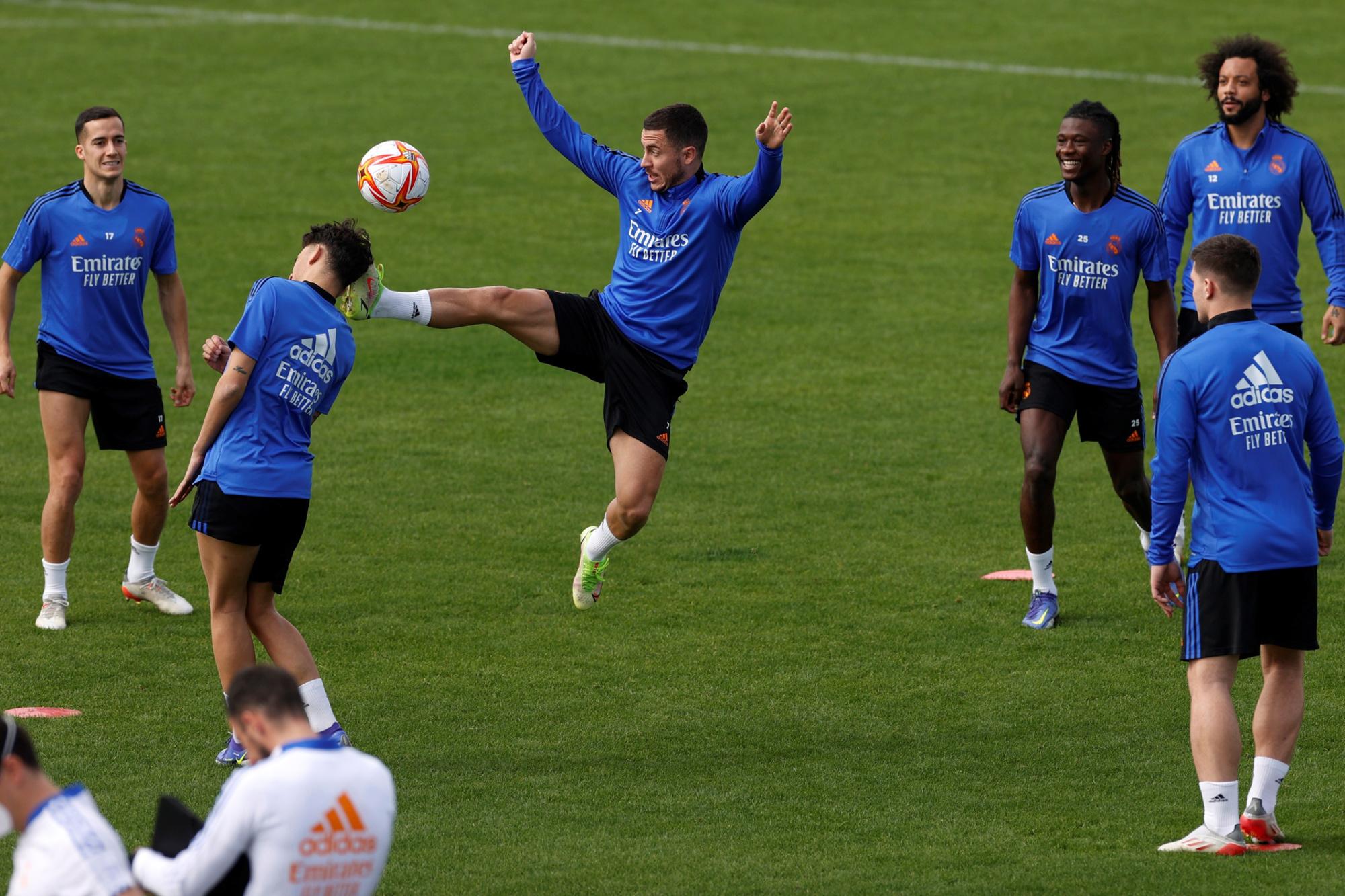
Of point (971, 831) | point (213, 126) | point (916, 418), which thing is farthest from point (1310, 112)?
point (971, 831)

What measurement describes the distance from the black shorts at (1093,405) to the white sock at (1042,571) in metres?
0.69

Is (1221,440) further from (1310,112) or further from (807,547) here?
(1310,112)

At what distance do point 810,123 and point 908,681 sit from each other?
1748cm

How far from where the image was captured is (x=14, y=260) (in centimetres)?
943

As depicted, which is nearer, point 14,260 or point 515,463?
point 14,260

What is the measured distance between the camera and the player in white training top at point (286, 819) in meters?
4.53

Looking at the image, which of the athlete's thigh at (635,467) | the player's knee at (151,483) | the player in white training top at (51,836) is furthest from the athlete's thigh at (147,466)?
the player in white training top at (51,836)

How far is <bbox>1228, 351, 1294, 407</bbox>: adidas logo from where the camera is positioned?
250 inches

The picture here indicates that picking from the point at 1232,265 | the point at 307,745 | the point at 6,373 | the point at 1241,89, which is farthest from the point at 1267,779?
the point at 6,373

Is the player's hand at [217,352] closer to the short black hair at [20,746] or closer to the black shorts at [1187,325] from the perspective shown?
the short black hair at [20,746]

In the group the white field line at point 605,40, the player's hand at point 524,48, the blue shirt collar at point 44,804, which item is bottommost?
the blue shirt collar at point 44,804

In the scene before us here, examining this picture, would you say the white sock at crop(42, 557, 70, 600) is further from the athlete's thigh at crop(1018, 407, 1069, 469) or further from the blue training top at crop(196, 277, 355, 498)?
the athlete's thigh at crop(1018, 407, 1069, 469)

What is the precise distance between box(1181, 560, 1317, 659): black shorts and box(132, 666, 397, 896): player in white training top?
329cm

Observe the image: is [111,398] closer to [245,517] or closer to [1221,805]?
[245,517]
